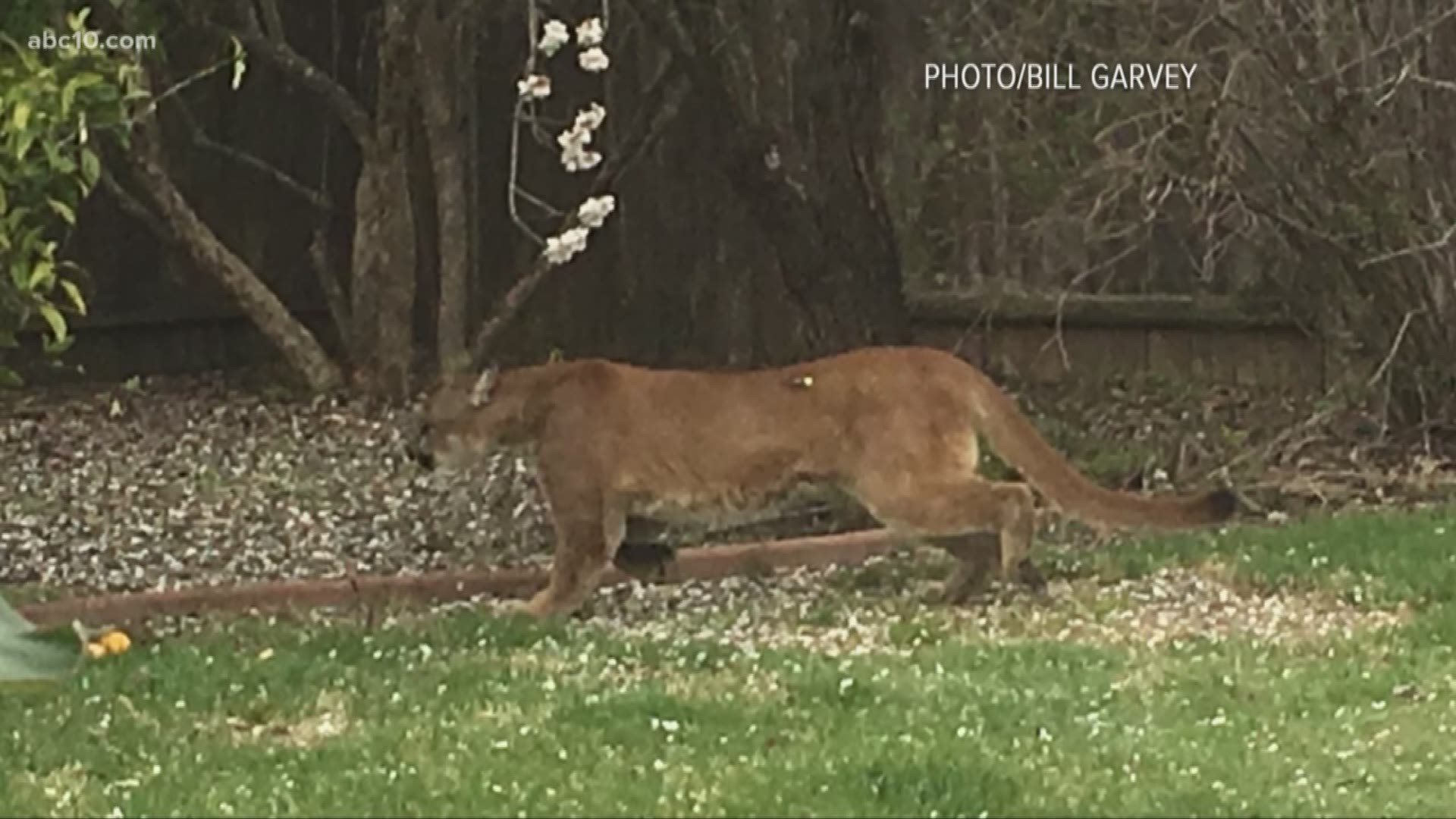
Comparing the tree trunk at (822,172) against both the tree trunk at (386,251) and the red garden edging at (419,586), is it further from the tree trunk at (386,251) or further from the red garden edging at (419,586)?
the tree trunk at (386,251)

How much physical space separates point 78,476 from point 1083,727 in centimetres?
589

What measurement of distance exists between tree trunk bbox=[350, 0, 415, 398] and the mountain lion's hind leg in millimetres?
5253

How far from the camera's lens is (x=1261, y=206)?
10.9 meters

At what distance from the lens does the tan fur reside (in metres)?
8.19

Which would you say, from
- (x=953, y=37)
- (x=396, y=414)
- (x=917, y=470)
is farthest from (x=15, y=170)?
(x=953, y=37)

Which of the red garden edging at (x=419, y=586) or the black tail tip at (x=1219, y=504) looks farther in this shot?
the red garden edging at (x=419, y=586)

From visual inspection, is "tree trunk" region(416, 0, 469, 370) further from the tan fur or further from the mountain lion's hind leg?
the mountain lion's hind leg

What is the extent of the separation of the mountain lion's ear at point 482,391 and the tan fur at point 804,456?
0.6 inches

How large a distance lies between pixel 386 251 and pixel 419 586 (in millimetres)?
4888

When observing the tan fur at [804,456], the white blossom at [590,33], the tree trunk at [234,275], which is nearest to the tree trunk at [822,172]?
the white blossom at [590,33]

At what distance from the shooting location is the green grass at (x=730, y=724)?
5.61 m

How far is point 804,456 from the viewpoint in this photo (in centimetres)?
826

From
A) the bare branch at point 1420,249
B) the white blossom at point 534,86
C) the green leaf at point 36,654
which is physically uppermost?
the white blossom at point 534,86

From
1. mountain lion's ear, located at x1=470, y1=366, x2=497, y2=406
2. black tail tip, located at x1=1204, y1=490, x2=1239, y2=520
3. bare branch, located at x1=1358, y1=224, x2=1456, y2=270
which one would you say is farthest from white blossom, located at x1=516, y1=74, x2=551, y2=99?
bare branch, located at x1=1358, y1=224, x2=1456, y2=270
